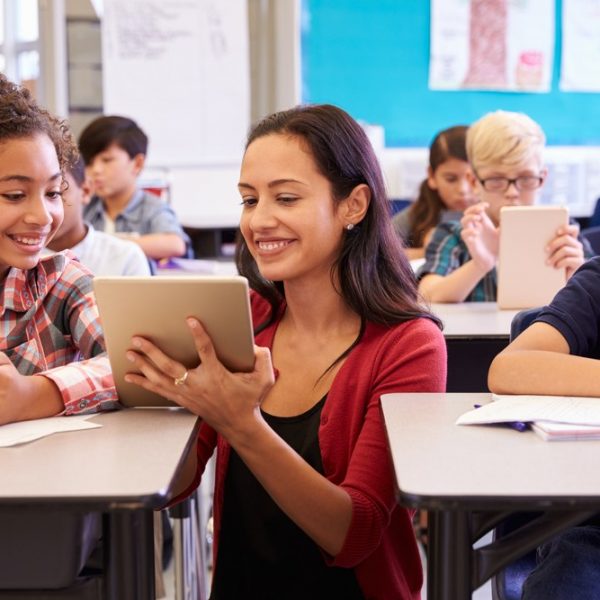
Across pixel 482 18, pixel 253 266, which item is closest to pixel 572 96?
pixel 482 18

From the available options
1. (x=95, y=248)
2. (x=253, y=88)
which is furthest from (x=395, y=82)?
(x=95, y=248)

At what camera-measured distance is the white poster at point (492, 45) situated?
5371 millimetres

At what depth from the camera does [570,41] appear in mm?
5473

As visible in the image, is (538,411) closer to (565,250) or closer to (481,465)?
(481,465)

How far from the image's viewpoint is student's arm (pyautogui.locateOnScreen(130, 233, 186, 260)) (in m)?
3.58

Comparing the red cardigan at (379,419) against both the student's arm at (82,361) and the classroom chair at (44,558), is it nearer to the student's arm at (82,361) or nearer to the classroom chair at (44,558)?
the student's arm at (82,361)

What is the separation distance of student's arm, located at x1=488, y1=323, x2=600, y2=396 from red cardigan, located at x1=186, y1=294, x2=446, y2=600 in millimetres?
101

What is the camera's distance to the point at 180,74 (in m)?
5.23

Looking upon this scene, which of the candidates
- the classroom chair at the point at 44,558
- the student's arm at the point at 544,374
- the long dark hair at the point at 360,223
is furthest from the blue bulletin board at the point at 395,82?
the classroom chair at the point at 44,558

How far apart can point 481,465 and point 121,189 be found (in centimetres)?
301

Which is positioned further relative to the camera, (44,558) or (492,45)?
(492,45)

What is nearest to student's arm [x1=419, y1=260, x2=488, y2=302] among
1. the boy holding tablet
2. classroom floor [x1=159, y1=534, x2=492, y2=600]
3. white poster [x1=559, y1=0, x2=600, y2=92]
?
the boy holding tablet

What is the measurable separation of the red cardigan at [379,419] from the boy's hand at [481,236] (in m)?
1.18

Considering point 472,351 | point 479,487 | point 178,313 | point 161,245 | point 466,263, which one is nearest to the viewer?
point 479,487
